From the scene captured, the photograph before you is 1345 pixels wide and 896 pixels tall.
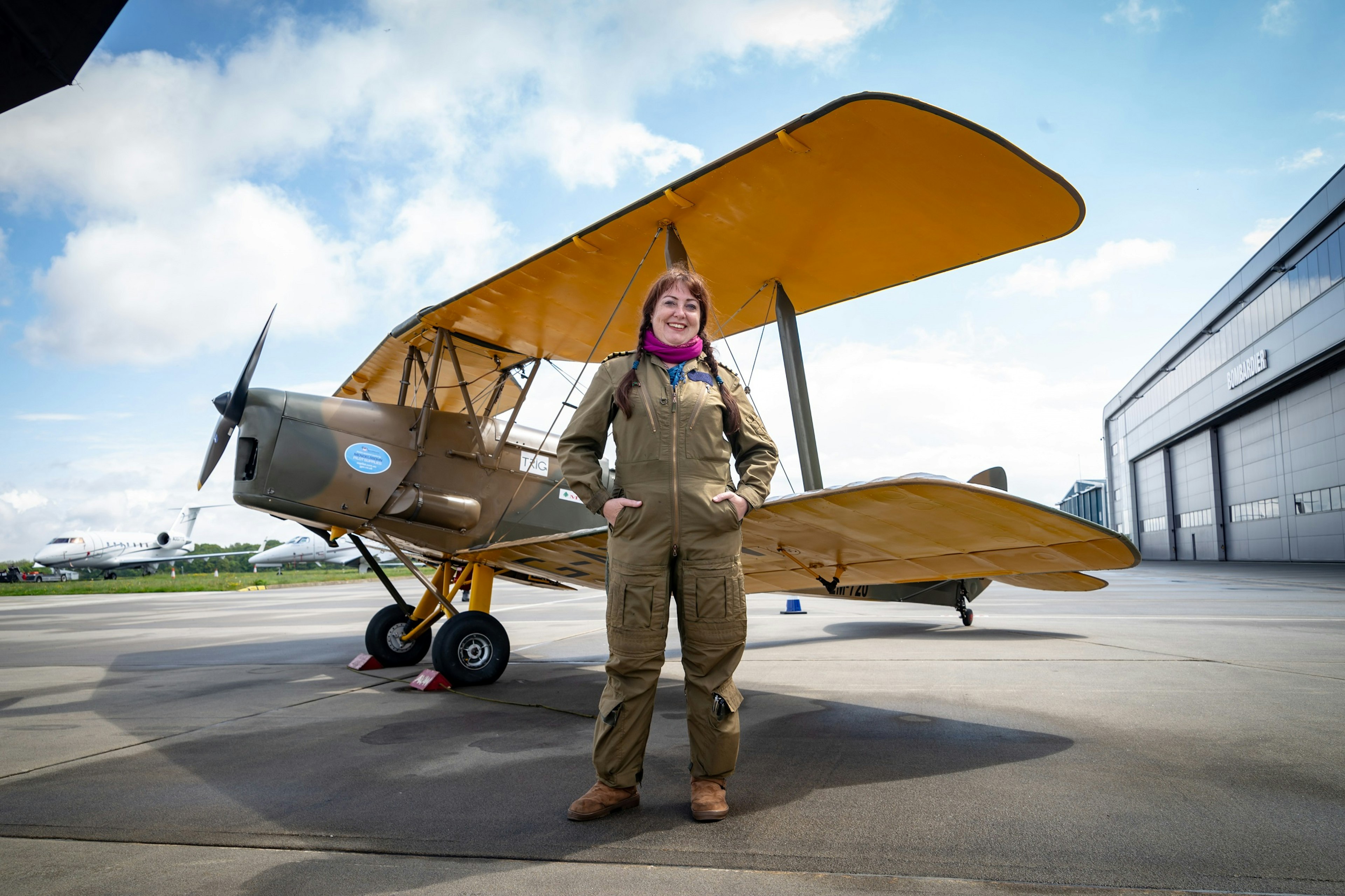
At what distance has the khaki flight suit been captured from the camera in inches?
94.7

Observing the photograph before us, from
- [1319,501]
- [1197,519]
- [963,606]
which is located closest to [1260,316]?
[1319,501]

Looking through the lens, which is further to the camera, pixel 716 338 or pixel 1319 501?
pixel 1319 501

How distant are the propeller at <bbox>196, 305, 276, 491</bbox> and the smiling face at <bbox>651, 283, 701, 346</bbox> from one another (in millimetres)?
3728

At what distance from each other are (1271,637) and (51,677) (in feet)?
35.9

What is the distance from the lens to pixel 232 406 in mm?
5039

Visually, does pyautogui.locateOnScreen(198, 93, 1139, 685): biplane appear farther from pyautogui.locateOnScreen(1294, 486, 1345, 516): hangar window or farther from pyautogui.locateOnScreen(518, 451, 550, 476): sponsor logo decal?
pyautogui.locateOnScreen(1294, 486, 1345, 516): hangar window

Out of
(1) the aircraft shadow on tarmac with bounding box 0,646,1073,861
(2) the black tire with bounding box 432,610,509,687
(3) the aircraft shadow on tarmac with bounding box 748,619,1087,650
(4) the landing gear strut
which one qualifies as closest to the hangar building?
(4) the landing gear strut

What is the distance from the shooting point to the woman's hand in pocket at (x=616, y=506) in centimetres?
243

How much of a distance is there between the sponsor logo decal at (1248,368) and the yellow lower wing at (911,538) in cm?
3525

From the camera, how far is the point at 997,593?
17766 mm

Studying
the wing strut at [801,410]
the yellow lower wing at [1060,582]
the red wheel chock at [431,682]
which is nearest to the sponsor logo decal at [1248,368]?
the yellow lower wing at [1060,582]

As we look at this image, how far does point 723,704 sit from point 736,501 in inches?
26.9

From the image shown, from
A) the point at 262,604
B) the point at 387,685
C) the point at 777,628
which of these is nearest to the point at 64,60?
the point at 387,685

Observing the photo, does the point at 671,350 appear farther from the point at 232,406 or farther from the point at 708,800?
the point at 232,406
